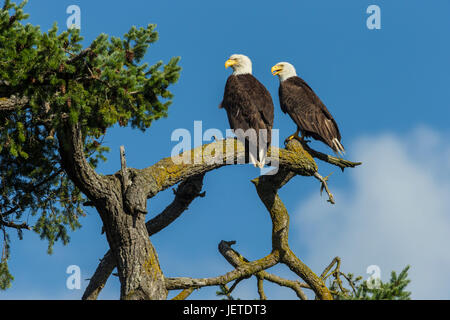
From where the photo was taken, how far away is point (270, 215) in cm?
905

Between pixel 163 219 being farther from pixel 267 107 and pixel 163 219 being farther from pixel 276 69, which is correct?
pixel 276 69

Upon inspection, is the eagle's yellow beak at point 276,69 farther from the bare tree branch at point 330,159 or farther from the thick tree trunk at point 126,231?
the thick tree trunk at point 126,231

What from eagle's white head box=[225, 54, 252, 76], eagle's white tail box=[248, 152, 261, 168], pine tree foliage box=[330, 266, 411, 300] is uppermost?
eagle's white head box=[225, 54, 252, 76]

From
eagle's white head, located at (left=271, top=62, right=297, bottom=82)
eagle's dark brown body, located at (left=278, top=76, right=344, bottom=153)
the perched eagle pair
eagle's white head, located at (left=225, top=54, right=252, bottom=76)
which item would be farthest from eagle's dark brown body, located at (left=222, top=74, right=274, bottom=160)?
eagle's white head, located at (left=271, top=62, right=297, bottom=82)

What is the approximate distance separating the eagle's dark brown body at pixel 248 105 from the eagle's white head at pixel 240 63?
1.97 feet

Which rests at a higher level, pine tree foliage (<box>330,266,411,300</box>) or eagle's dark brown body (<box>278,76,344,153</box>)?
eagle's dark brown body (<box>278,76,344,153</box>)

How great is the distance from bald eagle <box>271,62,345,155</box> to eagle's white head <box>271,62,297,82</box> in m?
0.21

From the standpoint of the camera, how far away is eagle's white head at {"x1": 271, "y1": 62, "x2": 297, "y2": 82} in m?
10.9

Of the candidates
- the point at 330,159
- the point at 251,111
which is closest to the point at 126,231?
the point at 251,111

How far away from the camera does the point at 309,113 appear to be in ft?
31.9

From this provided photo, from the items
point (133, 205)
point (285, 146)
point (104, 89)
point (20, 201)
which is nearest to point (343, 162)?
point (285, 146)

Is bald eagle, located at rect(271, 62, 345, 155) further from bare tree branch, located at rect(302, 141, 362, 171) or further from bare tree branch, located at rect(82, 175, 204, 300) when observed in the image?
bare tree branch, located at rect(82, 175, 204, 300)

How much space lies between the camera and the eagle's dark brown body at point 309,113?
9.48m

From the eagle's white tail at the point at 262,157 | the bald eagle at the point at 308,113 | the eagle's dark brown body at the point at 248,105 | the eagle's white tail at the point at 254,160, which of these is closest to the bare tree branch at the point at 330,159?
the bald eagle at the point at 308,113
